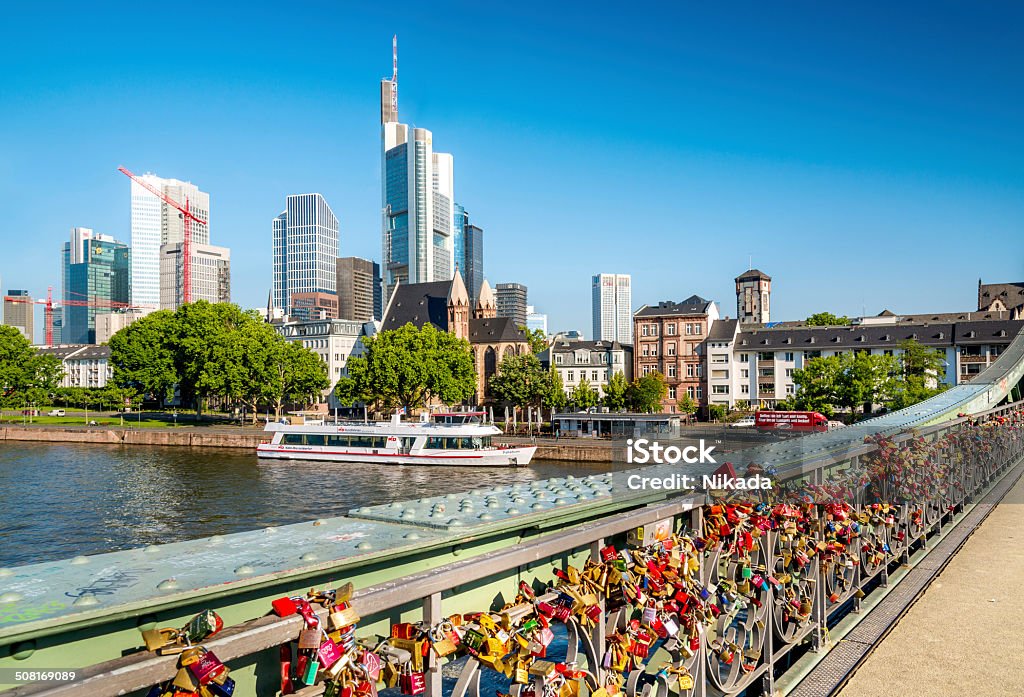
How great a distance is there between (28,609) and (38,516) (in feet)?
107

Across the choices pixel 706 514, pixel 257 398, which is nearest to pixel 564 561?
pixel 706 514

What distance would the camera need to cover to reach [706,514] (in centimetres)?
506

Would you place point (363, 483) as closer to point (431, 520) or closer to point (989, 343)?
point (431, 520)

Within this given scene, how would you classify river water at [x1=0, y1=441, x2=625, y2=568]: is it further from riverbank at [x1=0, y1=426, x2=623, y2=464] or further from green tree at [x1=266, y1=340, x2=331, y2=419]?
green tree at [x1=266, y1=340, x2=331, y2=419]

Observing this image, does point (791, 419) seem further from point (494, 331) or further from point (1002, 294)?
point (1002, 294)

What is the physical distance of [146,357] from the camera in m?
93.0

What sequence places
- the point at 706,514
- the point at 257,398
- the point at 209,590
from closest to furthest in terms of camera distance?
the point at 209,590, the point at 706,514, the point at 257,398

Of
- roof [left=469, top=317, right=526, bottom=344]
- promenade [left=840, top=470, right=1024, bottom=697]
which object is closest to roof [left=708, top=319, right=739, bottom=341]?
roof [left=469, top=317, right=526, bottom=344]

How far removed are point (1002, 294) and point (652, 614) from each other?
473ft

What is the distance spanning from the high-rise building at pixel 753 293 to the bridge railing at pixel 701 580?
144716mm

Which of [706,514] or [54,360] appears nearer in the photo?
[706,514]

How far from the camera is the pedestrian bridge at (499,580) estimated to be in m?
2.51

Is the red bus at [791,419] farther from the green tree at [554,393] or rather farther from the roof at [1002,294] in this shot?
the roof at [1002,294]

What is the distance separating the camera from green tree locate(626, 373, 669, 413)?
85500mm
